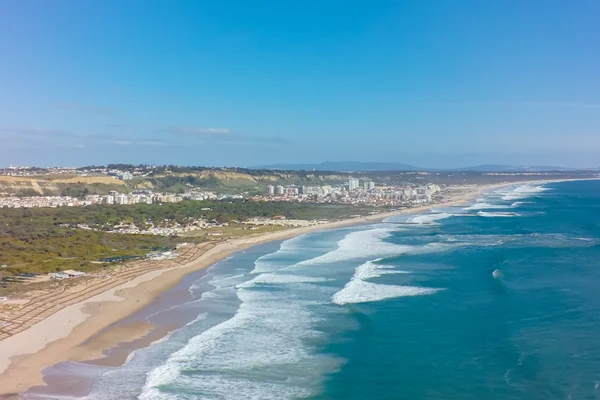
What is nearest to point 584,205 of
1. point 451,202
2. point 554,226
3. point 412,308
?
point 451,202

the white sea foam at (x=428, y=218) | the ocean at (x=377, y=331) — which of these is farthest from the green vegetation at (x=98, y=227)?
the white sea foam at (x=428, y=218)

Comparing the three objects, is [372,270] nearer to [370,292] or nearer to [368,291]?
[368,291]

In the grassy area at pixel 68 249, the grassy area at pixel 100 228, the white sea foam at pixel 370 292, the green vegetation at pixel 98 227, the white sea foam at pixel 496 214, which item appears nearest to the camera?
the white sea foam at pixel 370 292

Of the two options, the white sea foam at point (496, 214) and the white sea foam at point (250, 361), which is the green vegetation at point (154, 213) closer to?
the white sea foam at point (496, 214)

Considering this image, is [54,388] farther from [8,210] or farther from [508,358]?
[8,210]

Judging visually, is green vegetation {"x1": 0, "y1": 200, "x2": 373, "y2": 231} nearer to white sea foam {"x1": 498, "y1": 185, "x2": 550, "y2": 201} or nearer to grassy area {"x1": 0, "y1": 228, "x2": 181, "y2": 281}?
grassy area {"x1": 0, "y1": 228, "x2": 181, "y2": 281}

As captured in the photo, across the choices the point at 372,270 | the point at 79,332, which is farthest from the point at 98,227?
the point at 79,332

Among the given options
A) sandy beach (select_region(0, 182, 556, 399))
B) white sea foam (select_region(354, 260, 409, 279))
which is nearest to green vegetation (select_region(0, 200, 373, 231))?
sandy beach (select_region(0, 182, 556, 399))
